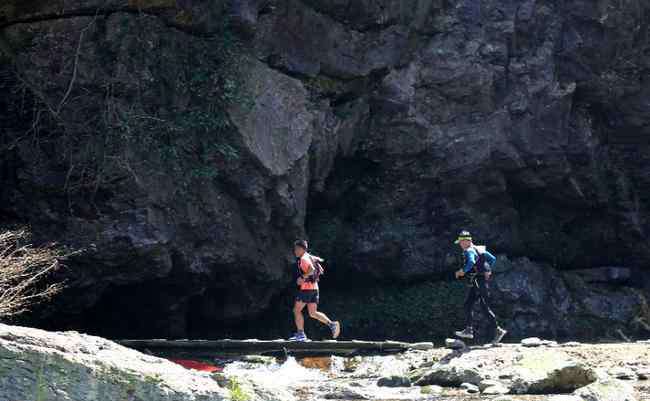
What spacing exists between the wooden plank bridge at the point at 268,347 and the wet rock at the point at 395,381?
8.86ft

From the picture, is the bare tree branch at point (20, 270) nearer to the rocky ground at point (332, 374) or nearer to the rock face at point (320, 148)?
the rock face at point (320, 148)

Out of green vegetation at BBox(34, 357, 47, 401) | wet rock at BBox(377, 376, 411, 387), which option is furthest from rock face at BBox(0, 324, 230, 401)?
wet rock at BBox(377, 376, 411, 387)

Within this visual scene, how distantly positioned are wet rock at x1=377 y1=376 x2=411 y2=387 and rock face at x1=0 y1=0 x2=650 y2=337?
508 cm

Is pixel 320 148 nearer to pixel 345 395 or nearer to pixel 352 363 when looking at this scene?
pixel 352 363

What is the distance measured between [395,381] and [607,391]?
308 cm

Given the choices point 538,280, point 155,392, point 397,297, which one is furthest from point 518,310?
point 155,392

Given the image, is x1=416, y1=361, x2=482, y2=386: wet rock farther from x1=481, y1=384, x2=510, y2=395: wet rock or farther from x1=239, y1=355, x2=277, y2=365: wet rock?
x1=239, y1=355, x2=277, y2=365: wet rock

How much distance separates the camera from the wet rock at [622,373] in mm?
12234

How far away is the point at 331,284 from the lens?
21.0 metres

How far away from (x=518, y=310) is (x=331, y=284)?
4016 mm

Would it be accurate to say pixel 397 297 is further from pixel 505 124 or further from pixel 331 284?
pixel 505 124

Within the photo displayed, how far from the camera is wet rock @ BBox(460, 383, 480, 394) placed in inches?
469

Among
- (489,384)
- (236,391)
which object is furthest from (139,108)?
(236,391)

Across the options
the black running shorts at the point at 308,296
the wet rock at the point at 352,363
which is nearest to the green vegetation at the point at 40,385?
the wet rock at the point at 352,363
